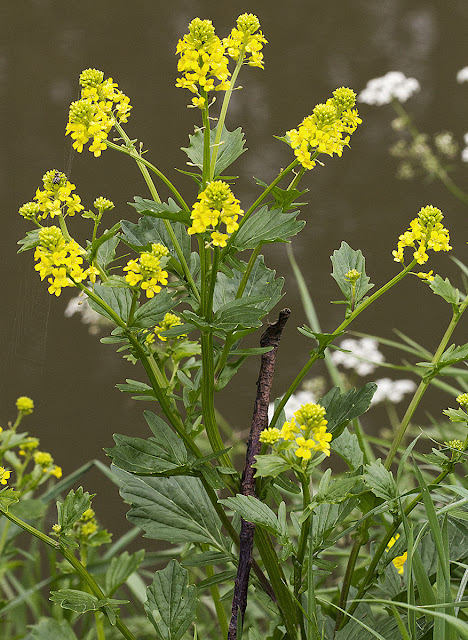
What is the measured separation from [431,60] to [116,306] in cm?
124

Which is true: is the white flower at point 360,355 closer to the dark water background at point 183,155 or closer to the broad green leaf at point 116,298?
the dark water background at point 183,155

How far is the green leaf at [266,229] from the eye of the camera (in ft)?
1.66

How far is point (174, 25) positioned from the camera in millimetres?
1376

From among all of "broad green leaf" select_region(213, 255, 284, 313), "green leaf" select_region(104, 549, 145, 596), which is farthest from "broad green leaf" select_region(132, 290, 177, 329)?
"green leaf" select_region(104, 549, 145, 596)

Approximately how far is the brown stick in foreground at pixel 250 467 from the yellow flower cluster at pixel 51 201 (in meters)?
0.19

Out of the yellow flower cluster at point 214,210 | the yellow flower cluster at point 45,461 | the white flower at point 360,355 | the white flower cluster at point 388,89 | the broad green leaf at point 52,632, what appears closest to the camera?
the yellow flower cluster at point 214,210

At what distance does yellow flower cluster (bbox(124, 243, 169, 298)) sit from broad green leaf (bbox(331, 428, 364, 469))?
10.1 inches

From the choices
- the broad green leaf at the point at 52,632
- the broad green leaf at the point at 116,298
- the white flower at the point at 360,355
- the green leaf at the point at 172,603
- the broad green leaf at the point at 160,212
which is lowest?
the broad green leaf at the point at 52,632

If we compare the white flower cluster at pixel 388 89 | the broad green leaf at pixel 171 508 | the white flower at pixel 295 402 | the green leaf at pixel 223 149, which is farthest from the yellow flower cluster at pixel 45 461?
the white flower cluster at pixel 388 89

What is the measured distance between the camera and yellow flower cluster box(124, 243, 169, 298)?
0.48 m

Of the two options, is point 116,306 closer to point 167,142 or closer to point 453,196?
point 167,142

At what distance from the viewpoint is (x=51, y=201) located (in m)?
0.54

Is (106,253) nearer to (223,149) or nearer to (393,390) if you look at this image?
(223,149)

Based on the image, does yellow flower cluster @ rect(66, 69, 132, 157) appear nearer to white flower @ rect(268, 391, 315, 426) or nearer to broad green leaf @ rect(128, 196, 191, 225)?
broad green leaf @ rect(128, 196, 191, 225)
